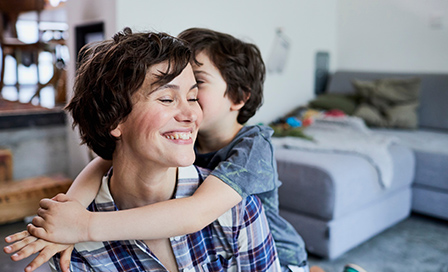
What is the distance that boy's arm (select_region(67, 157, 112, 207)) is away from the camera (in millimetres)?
990

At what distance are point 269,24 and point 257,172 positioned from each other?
9.27 feet

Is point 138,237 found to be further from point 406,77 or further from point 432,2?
point 432,2

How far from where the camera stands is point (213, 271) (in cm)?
96

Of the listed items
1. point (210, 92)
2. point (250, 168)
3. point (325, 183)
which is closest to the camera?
point (250, 168)

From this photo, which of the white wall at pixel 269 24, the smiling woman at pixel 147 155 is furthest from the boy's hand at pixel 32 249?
the white wall at pixel 269 24

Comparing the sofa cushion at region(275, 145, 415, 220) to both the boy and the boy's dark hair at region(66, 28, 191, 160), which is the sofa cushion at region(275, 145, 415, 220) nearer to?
the boy

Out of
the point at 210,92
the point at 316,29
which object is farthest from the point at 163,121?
the point at 316,29

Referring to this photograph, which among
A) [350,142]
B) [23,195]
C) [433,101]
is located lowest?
[23,195]

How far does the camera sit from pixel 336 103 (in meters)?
3.98

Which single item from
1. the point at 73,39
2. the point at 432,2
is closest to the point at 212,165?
the point at 73,39

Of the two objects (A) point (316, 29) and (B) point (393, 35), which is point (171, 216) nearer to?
(A) point (316, 29)

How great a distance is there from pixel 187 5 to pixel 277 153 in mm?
1130

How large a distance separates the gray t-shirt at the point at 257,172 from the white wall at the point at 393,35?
11.1 feet

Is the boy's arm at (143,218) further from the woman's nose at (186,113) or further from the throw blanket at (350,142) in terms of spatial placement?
the throw blanket at (350,142)
